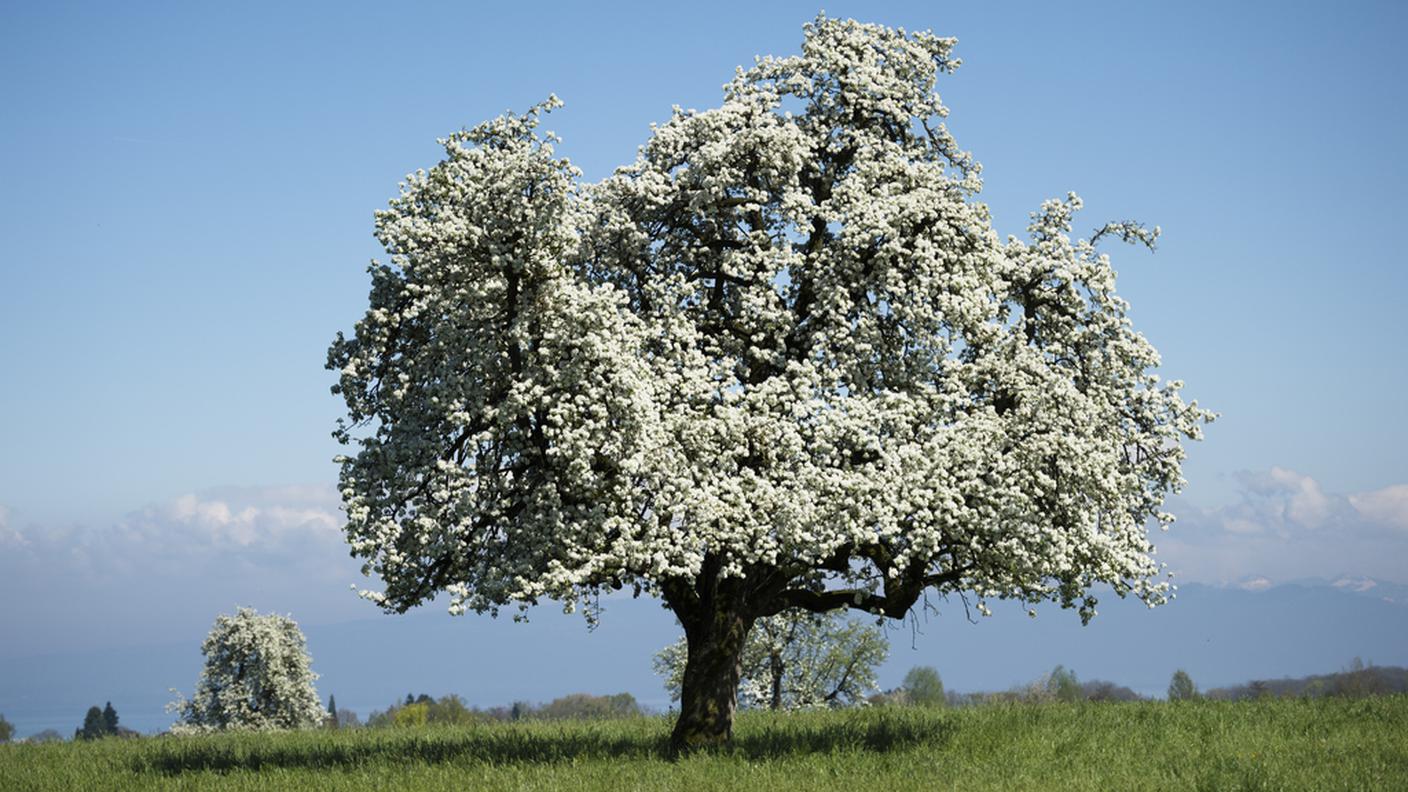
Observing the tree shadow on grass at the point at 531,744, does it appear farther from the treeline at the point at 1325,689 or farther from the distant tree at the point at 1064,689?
the treeline at the point at 1325,689

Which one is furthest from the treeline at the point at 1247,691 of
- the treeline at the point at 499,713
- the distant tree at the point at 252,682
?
the distant tree at the point at 252,682

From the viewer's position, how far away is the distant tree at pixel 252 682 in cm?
5969

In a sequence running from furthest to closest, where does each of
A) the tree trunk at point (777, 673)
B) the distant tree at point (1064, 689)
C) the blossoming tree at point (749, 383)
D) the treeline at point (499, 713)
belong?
the tree trunk at point (777, 673) < the treeline at point (499, 713) < the distant tree at point (1064, 689) < the blossoming tree at point (749, 383)

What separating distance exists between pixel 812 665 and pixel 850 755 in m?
33.8

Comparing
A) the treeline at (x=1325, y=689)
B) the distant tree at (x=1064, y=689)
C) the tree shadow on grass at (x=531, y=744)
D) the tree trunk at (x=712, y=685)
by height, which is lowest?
the treeline at (x=1325, y=689)

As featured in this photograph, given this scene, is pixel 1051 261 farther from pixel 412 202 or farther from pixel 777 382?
pixel 412 202

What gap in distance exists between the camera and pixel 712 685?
88.2 ft

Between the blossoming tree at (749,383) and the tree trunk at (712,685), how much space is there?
7cm

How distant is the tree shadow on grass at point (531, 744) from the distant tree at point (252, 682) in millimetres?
26461

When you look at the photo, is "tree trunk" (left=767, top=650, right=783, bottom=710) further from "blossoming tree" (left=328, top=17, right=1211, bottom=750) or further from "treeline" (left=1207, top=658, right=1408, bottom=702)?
"blossoming tree" (left=328, top=17, right=1211, bottom=750)

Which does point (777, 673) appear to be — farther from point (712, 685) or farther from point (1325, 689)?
point (712, 685)

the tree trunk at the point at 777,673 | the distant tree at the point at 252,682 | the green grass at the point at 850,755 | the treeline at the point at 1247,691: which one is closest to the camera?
the green grass at the point at 850,755

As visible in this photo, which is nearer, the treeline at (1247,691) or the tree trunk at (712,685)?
the tree trunk at (712,685)

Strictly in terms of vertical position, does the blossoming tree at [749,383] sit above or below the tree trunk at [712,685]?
above
